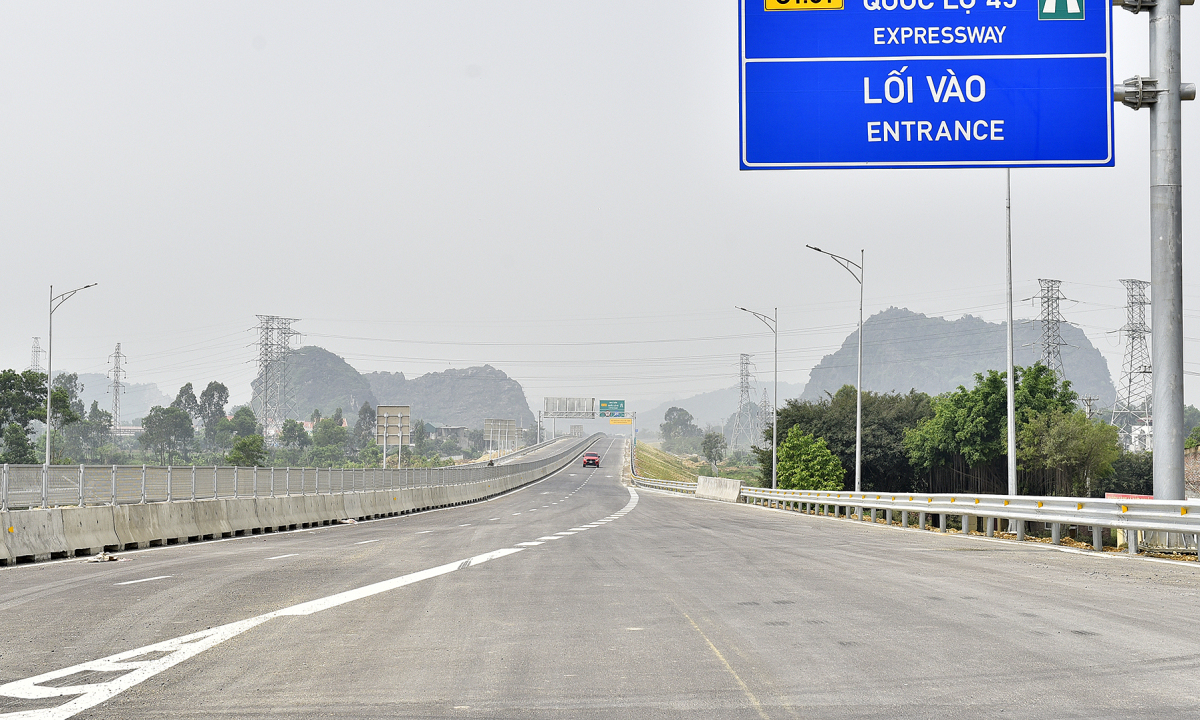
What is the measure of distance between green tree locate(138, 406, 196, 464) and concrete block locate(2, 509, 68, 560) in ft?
503

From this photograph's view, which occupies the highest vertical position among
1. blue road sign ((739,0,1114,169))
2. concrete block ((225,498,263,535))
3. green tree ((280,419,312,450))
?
blue road sign ((739,0,1114,169))

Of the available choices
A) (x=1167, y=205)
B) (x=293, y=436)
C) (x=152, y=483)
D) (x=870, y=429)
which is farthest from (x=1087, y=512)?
(x=293, y=436)

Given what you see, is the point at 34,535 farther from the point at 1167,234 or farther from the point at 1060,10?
the point at 1167,234

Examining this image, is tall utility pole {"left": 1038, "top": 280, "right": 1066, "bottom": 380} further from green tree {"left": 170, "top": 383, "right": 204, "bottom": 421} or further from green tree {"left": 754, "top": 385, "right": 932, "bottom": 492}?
green tree {"left": 170, "top": 383, "right": 204, "bottom": 421}

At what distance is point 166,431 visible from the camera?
164250 mm

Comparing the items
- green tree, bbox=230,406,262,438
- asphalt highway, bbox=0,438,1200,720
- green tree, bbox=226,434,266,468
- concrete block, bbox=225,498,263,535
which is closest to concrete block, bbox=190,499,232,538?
concrete block, bbox=225,498,263,535

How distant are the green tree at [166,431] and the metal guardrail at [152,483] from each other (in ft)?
435

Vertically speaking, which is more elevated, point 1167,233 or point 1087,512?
point 1167,233

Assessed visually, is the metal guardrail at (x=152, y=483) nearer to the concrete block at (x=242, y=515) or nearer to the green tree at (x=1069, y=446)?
the concrete block at (x=242, y=515)

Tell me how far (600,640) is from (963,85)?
1162 cm

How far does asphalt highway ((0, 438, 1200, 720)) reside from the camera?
6051 mm

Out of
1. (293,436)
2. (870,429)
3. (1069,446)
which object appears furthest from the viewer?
(293,436)

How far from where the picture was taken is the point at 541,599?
10625mm

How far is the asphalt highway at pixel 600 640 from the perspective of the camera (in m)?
6.05
